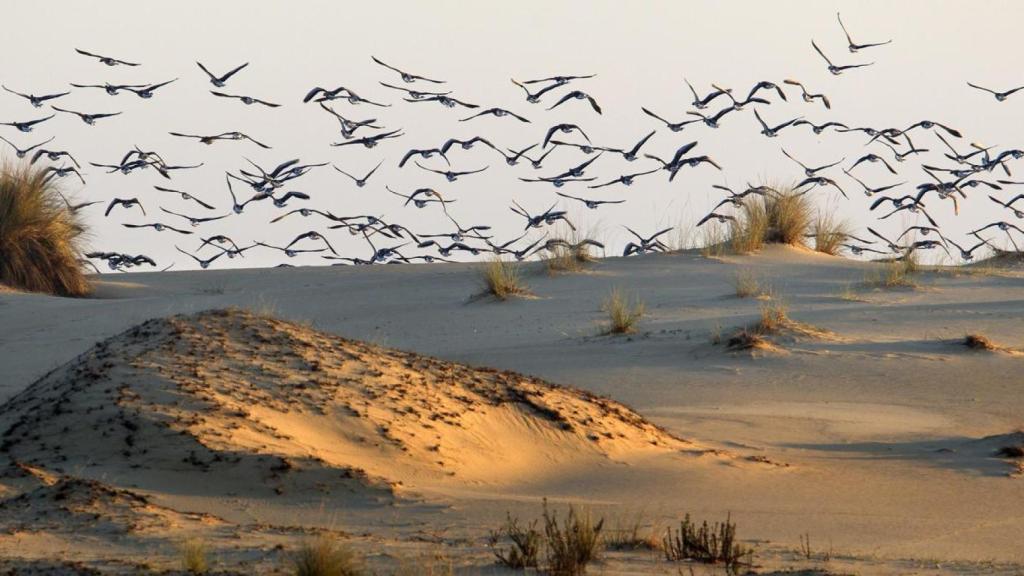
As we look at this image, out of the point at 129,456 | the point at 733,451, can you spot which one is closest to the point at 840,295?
the point at 733,451

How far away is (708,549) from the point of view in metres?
7.89

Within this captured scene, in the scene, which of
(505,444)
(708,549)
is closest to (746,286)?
(505,444)

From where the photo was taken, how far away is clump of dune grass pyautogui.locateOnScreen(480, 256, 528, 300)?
69.8 ft

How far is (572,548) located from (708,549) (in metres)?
0.82

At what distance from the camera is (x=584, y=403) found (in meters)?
12.4

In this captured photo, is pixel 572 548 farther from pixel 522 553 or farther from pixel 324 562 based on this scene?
pixel 324 562

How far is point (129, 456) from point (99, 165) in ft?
38.8

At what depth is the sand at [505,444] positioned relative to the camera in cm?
858

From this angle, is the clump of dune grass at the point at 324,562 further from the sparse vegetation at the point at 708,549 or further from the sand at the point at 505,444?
the sparse vegetation at the point at 708,549

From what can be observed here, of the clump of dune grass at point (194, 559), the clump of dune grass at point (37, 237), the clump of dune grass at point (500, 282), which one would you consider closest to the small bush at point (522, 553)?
the clump of dune grass at point (194, 559)

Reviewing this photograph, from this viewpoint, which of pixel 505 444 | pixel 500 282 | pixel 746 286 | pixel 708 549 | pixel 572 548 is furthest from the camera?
pixel 500 282

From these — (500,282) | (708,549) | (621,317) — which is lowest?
(708,549)

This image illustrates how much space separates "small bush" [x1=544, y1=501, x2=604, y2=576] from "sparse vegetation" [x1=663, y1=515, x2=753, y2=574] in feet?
1.39

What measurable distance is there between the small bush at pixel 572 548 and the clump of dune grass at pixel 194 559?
4.99 ft
